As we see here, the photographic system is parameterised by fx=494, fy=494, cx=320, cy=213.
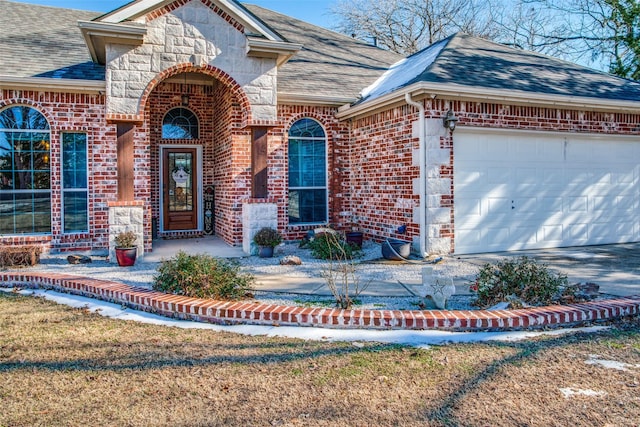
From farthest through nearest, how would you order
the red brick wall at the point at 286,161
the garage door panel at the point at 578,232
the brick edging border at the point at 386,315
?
the red brick wall at the point at 286,161, the garage door panel at the point at 578,232, the brick edging border at the point at 386,315

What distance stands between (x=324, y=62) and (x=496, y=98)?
5.44 m

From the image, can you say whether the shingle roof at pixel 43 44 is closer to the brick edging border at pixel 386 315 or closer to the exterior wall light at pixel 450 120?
the brick edging border at pixel 386 315

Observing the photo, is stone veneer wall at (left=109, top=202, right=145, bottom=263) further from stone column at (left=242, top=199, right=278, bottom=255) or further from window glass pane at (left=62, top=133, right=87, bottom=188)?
stone column at (left=242, top=199, right=278, bottom=255)

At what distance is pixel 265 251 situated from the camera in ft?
31.1

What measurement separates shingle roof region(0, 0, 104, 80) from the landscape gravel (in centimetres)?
363

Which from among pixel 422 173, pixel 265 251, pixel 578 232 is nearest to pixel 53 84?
pixel 265 251

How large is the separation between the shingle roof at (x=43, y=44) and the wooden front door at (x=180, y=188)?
9.02 feet

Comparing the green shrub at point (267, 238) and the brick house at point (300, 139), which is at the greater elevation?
the brick house at point (300, 139)

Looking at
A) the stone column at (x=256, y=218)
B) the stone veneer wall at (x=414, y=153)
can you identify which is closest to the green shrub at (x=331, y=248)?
the stone column at (x=256, y=218)

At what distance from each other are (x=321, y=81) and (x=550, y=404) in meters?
9.86

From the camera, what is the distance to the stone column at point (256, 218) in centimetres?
973

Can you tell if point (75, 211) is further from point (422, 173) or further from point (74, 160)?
point (422, 173)

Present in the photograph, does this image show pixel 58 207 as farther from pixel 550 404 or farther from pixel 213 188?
pixel 550 404

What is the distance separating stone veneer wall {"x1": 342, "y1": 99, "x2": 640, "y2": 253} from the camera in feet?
29.6
